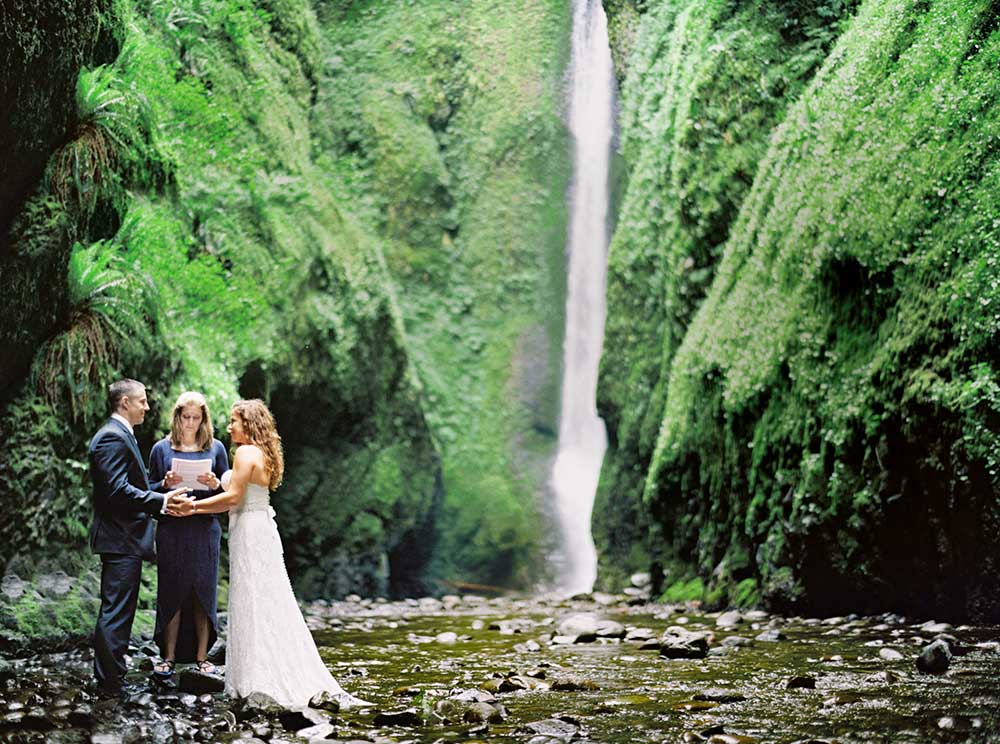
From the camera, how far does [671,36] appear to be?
16766mm

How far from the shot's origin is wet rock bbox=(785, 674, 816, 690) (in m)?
5.38

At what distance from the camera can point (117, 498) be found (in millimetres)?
5793

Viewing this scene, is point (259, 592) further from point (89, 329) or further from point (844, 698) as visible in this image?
point (89, 329)

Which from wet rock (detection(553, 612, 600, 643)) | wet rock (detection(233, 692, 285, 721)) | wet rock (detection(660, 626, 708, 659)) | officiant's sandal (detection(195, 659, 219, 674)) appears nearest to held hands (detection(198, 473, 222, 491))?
officiant's sandal (detection(195, 659, 219, 674))

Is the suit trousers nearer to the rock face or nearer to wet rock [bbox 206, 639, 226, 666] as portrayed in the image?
wet rock [bbox 206, 639, 226, 666]

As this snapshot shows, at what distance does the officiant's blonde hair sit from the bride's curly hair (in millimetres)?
597

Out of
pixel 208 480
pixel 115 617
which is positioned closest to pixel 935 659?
pixel 208 480

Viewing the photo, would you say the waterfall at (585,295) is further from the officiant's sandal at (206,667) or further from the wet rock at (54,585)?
the officiant's sandal at (206,667)

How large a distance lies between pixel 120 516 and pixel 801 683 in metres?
3.83

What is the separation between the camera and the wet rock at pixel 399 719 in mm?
4730

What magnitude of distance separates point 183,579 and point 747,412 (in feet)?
22.2

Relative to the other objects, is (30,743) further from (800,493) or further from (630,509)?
(630,509)

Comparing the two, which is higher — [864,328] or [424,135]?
[424,135]

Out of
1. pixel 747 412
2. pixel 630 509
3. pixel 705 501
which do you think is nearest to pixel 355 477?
pixel 630 509
